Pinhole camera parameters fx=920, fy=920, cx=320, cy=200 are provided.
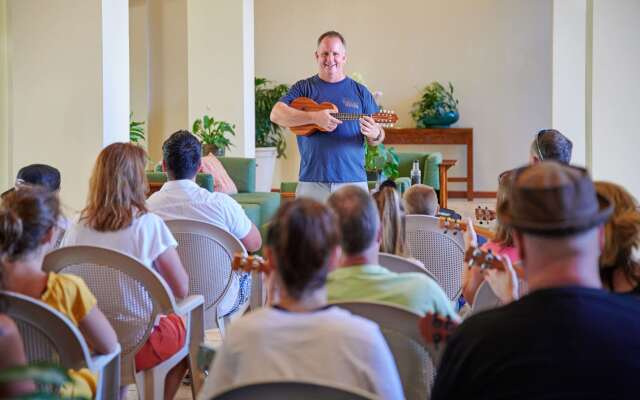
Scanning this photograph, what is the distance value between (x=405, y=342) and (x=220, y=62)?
28.0 ft

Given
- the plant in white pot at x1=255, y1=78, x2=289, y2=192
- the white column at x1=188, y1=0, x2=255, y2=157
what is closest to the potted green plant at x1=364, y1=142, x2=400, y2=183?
the white column at x1=188, y1=0, x2=255, y2=157

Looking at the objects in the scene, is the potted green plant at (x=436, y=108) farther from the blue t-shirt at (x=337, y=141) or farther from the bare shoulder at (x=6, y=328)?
the bare shoulder at (x=6, y=328)

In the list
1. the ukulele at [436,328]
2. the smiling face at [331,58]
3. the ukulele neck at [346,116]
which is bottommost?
the ukulele at [436,328]

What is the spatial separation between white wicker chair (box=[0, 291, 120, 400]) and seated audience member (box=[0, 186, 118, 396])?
0.40 ft

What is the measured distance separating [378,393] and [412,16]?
1202cm

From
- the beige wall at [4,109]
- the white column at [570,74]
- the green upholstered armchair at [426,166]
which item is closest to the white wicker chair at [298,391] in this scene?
the beige wall at [4,109]

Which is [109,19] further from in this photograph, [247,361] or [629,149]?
[247,361]

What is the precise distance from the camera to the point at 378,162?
27.2ft

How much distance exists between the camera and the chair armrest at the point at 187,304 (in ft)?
9.46

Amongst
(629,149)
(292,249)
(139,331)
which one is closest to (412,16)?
(629,149)

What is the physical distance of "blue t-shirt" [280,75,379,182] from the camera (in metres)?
4.70

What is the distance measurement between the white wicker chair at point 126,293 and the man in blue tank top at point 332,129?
1.86 meters

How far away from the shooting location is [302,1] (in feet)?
44.4

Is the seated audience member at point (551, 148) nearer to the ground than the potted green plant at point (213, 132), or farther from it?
nearer to the ground
